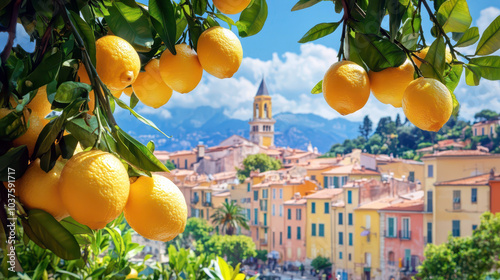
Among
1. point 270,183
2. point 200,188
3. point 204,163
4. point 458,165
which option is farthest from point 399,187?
point 204,163

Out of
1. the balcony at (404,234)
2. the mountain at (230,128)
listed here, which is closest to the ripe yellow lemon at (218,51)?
the balcony at (404,234)

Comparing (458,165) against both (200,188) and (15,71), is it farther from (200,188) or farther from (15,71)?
(15,71)

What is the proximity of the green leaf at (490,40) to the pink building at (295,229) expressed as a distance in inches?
587

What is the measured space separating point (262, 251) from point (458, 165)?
22.5ft

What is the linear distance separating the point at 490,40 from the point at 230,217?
1586 cm

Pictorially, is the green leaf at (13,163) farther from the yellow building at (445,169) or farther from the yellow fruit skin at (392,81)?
the yellow building at (445,169)

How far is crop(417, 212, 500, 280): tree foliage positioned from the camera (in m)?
8.91

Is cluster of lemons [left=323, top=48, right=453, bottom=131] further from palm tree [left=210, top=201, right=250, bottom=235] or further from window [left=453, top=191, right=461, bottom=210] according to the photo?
palm tree [left=210, top=201, right=250, bottom=235]

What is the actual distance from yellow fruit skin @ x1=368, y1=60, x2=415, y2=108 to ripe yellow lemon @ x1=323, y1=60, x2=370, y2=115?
0.5 inches

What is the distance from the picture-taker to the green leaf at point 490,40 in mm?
365

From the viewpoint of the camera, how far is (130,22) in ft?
1.13

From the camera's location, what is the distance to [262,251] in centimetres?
1639

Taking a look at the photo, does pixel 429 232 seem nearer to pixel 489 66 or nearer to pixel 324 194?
pixel 324 194

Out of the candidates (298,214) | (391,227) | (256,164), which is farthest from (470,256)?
(256,164)
